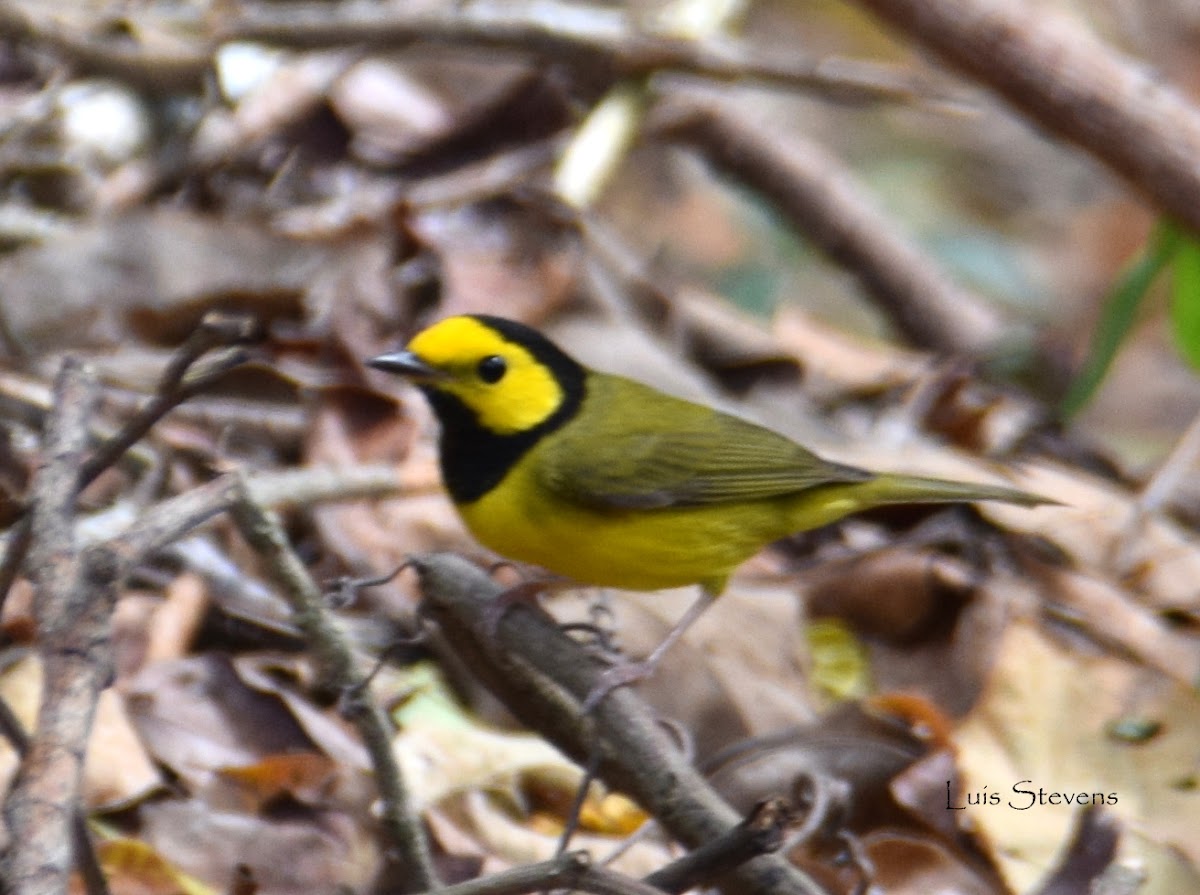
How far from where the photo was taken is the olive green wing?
3.56m

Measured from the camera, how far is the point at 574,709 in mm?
2600

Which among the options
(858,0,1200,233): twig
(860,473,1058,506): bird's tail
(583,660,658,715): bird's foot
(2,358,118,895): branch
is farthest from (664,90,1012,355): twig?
(2,358,118,895): branch

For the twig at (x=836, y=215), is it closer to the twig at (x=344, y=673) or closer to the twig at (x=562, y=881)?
the twig at (x=344, y=673)

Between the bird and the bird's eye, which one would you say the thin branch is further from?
the bird's eye

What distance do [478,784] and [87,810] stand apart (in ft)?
2.64

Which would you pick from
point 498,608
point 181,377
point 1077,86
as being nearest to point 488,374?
point 498,608

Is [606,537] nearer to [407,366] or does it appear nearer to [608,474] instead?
[608,474]

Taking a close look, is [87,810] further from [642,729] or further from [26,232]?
[26,232]

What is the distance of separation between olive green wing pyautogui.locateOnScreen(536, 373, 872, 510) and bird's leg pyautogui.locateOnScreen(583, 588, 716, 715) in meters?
0.25

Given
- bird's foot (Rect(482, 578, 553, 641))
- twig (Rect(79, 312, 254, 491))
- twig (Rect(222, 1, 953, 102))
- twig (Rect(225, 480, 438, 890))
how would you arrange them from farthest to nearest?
1. twig (Rect(222, 1, 953, 102))
2. bird's foot (Rect(482, 578, 553, 641))
3. twig (Rect(225, 480, 438, 890))
4. twig (Rect(79, 312, 254, 491))

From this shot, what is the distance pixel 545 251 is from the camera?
5.26m

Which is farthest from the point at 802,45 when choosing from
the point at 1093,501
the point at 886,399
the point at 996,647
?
the point at 996,647

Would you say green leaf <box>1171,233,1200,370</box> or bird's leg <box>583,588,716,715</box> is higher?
green leaf <box>1171,233,1200,370</box>

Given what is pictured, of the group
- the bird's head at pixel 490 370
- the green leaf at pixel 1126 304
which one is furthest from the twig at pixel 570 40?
the bird's head at pixel 490 370
